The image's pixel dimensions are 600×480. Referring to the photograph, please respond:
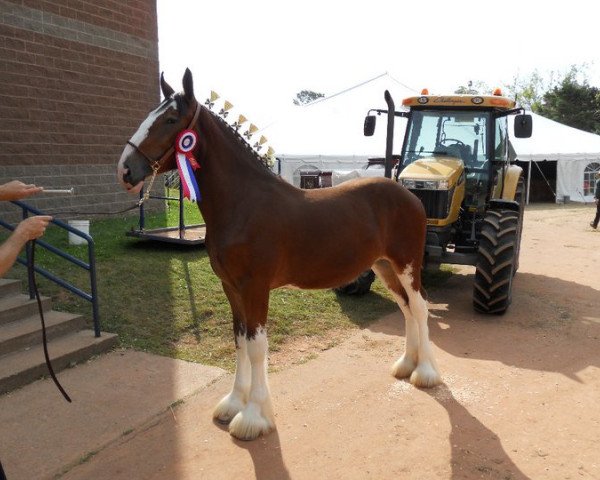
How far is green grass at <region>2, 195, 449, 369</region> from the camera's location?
527 cm

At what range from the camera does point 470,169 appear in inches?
280

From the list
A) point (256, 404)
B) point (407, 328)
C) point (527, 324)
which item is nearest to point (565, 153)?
point (527, 324)

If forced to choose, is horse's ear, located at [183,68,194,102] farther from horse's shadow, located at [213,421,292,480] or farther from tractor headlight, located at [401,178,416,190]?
tractor headlight, located at [401,178,416,190]

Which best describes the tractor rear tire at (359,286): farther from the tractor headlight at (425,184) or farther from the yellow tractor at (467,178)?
the tractor headlight at (425,184)

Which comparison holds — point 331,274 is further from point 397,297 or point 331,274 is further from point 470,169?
point 470,169

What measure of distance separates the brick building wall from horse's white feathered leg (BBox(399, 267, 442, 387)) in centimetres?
713

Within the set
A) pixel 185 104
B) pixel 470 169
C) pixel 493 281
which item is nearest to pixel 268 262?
pixel 185 104

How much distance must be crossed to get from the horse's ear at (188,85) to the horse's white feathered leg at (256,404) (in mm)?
1615

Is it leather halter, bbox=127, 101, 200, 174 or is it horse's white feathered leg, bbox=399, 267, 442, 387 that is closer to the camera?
leather halter, bbox=127, 101, 200, 174

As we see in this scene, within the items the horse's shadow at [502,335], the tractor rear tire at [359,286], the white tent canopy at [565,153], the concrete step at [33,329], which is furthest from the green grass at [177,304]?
the white tent canopy at [565,153]

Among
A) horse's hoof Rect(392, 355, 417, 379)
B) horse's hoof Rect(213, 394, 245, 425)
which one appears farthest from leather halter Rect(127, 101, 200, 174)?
horse's hoof Rect(392, 355, 417, 379)

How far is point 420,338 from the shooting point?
4.49m

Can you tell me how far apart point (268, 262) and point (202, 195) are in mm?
651

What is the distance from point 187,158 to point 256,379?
62.7 inches
